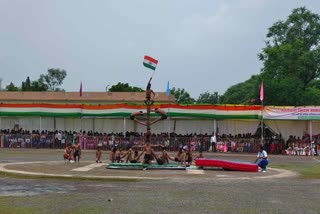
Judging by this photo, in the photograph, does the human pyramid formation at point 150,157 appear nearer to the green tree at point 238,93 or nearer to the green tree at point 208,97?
the green tree at point 238,93

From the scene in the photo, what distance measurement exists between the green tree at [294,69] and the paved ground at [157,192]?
34322mm

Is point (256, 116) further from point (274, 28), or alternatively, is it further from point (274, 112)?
point (274, 28)

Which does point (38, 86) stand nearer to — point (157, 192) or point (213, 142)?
point (213, 142)

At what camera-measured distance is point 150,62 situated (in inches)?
1017

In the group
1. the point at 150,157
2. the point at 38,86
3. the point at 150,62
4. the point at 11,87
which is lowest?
the point at 150,157

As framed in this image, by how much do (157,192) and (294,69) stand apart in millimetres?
44663

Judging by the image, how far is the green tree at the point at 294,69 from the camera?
55750mm

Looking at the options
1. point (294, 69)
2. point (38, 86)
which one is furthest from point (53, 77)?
point (294, 69)

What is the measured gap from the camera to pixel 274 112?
134 feet

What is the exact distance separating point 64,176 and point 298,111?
2511 cm

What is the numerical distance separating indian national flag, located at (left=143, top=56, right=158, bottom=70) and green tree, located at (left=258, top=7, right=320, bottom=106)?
32.2m

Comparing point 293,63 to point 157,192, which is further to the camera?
point 293,63

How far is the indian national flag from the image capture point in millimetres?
25766

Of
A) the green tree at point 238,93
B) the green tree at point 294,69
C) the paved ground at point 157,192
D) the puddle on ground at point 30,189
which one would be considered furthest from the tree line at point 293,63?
the puddle on ground at point 30,189
